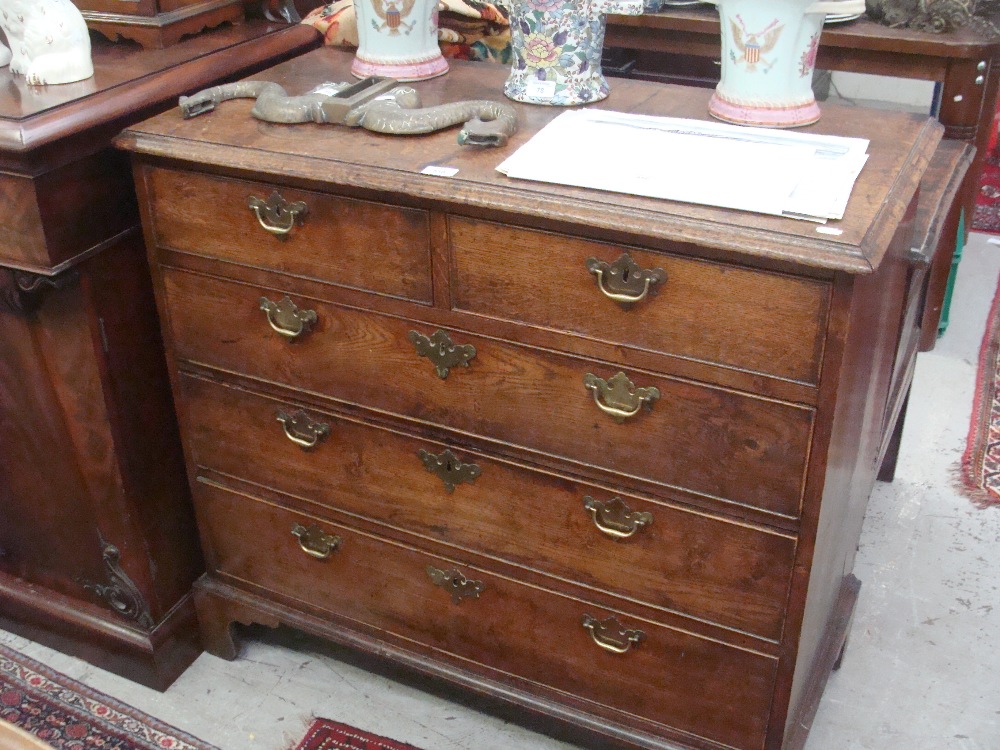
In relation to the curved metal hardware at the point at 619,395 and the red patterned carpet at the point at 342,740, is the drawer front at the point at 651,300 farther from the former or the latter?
the red patterned carpet at the point at 342,740

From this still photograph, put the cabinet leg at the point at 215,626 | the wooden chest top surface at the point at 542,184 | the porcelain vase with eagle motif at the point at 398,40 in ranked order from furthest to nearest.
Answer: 1. the cabinet leg at the point at 215,626
2. the porcelain vase with eagle motif at the point at 398,40
3. the wooden chest top surface at the point at 542,184

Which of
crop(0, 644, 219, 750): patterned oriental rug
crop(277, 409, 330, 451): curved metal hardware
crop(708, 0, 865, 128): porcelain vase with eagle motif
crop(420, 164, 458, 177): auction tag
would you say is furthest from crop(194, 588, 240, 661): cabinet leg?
crop(708, 0, 865, 128): porcelain vase with eagle motif

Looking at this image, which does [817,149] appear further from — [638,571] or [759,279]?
[638,571]

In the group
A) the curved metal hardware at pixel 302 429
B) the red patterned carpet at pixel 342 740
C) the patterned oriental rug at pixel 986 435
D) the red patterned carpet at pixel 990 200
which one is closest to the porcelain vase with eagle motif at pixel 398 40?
the curved metal hardware at pixel 302 429

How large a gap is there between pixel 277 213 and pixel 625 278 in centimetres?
47

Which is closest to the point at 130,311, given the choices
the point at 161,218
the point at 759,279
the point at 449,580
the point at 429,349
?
the point at 161,218

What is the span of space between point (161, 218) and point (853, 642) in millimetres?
1336

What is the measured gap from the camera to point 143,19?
1.59 meters

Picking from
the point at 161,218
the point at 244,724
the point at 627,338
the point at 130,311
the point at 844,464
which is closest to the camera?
the point at 627,338

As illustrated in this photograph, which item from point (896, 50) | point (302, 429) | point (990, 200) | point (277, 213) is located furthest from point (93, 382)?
point (990, 200)

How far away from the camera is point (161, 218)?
1412 millimetres

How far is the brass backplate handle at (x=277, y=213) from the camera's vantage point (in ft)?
4.25

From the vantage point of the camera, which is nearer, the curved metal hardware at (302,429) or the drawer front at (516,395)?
the drawer front at (516,395)

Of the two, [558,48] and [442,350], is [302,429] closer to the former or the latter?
[442,350]
